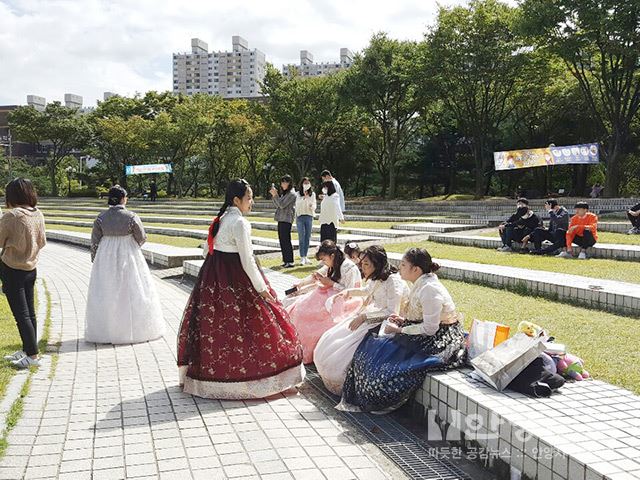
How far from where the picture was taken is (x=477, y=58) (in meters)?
26.4

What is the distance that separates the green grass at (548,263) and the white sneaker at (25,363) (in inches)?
293

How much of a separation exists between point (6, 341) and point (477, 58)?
80.9 ft

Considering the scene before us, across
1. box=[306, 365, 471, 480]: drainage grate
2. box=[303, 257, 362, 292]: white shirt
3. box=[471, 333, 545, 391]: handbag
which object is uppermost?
box=[303, 257, 362, 292]: white shirt

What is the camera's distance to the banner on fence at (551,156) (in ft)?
75.7

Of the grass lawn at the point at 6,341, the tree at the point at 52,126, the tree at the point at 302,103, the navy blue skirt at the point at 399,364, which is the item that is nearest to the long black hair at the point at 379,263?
the navy blue skirt at the point at 399,364

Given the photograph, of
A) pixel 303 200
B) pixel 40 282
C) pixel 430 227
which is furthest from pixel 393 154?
pixel 40 282

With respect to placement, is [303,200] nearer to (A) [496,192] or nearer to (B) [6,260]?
(B) [6,260]

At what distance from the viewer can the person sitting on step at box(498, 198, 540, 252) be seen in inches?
496

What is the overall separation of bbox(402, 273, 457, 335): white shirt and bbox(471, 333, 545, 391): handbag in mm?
578

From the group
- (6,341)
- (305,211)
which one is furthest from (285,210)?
(6,341)

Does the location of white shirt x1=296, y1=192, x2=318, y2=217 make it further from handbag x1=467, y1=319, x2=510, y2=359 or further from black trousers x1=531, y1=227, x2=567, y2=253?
handbag x1=467, y1=319, x2=510, y2=359

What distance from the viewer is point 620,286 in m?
7.63

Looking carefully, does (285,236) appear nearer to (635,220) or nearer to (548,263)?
(548,263)

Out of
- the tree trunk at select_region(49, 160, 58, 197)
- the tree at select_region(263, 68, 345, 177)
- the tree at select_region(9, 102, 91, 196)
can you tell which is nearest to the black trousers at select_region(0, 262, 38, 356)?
the tree at select_region(263, 68, 345, 177)
